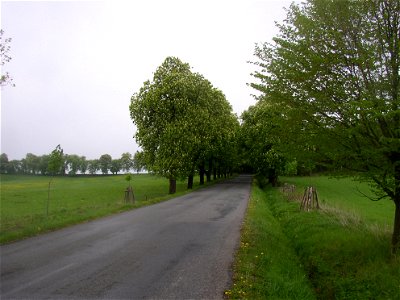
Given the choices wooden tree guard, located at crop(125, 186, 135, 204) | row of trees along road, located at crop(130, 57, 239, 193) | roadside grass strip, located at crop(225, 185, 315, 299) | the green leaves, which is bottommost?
roadside grass strip, located at crop(225, 185, 315, 299)

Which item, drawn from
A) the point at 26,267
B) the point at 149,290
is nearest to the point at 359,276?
the point at 149,290

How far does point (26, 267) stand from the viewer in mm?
9172

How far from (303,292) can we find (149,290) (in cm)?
343

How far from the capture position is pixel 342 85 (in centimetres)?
1016

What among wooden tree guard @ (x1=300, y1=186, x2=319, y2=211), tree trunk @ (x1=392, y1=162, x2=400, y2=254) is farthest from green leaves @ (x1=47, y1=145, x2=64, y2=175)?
tree trunk @ (x1=392, y1=162, x2=400, y2=254)

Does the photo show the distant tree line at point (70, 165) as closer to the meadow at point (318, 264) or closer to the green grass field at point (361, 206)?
the green grass field at point (361, 206)

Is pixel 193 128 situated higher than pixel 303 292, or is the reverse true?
pixel 193 128

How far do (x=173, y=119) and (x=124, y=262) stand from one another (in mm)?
28080

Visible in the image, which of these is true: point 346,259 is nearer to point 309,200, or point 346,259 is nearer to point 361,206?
point 309,200

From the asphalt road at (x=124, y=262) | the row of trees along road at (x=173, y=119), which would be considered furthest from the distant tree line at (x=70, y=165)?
the asphalt road at (x=124, y=262)

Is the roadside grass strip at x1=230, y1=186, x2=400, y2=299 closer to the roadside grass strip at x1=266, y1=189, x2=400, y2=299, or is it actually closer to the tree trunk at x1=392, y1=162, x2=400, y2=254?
the roadside grass strip at x1=266, y1=189, x2=400, y2=299

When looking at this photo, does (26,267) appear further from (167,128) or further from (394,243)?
(167,128)

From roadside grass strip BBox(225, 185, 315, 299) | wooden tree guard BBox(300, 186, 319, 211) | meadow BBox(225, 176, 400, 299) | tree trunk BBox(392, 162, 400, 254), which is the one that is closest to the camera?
roadside grass strip BBox(225, 185, 315, 299)

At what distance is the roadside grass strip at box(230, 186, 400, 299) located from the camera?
26.4 feet
